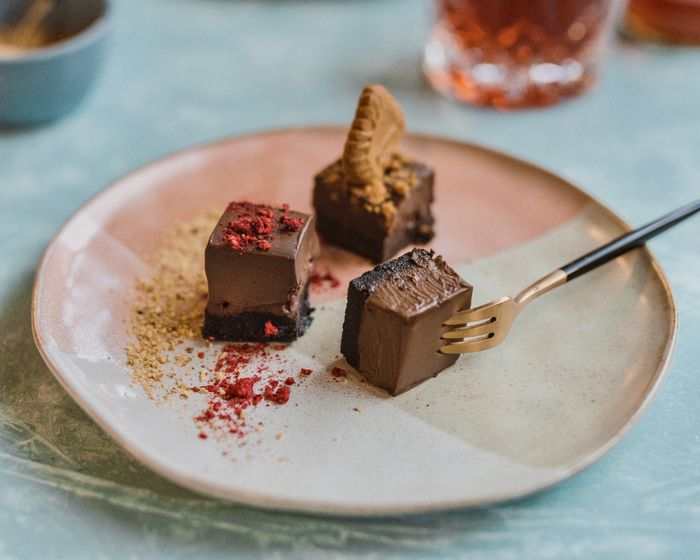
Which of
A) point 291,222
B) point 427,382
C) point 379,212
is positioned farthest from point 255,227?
point 427,382

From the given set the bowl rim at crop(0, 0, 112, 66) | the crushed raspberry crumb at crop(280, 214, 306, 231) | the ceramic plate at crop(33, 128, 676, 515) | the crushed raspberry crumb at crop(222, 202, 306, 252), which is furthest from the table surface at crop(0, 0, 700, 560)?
the crushed raspberry crumb at crop(280, 214, 306, 231)

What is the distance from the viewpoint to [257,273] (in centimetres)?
172

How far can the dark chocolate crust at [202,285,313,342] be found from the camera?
178 centimetres

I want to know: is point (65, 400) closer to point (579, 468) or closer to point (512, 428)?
point (512, 428)

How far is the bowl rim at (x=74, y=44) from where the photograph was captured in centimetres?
235

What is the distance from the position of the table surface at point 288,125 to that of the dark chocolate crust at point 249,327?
0.34 meters

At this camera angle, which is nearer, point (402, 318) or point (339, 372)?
point (402, 318)

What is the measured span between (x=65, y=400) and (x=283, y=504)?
60cm

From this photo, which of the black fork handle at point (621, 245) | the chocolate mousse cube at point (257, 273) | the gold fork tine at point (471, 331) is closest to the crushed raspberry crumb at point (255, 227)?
the chocolate mousse cube at point (257, 273)

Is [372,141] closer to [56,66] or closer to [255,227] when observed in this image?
[255,227]

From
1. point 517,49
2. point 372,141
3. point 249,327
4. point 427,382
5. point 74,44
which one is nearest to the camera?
point 427,382

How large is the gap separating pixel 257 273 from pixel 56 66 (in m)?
1.19

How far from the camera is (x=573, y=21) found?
2539 mm

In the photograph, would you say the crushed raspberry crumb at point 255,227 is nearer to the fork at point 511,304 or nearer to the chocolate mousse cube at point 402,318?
the chocolate mousse cube at point 402,318
